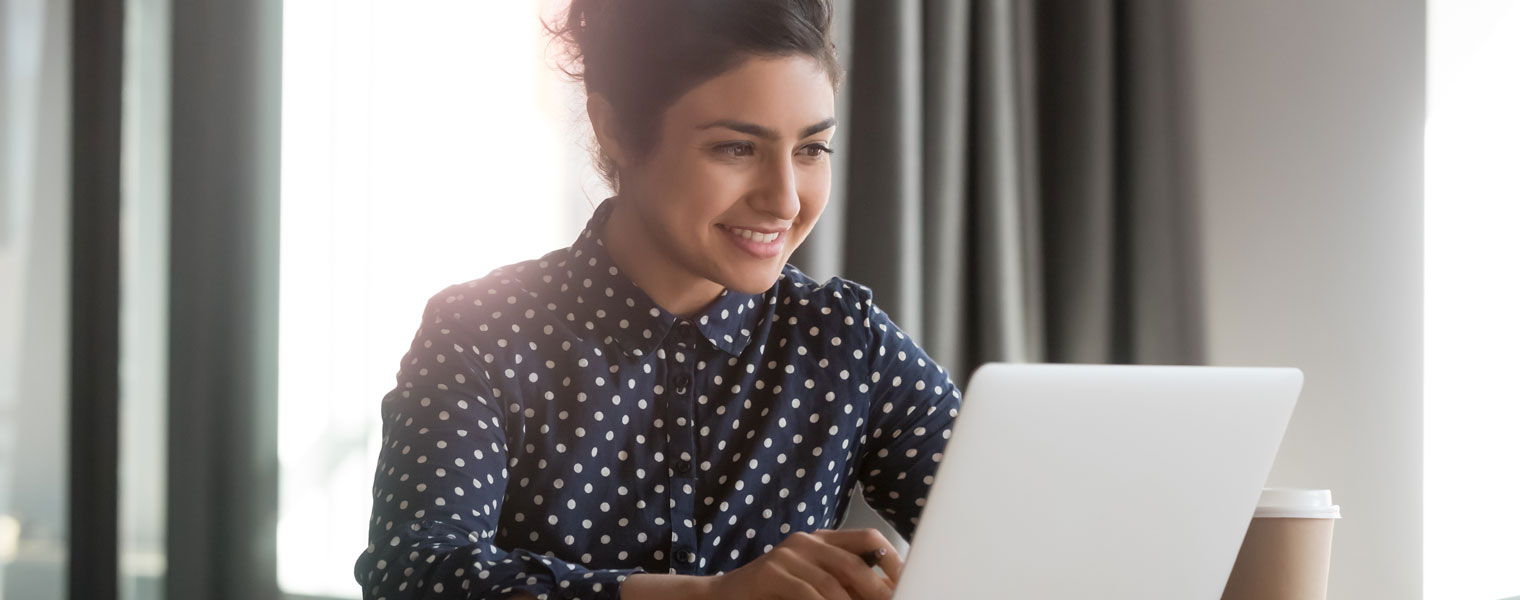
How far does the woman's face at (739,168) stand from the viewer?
100 centimetres

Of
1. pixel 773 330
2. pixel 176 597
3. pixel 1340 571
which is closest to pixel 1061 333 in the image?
pixel 1340 571

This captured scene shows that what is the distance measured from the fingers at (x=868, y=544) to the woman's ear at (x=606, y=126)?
48cm

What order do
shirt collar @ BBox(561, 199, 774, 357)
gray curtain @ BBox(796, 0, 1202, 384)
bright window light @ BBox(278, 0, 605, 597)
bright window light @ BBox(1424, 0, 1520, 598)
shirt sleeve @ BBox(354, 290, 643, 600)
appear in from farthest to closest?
bright window light @ BBox(278, 0, 605, 597), gray curtain @ BBox(796, 0, 1202, 384), bright window light @ BBox(1424, 0, 1520, 598), shirt collar @ BBox(561, 199, 774, 357), shirt sleeve @ BBox(354, 290, 643, 600)

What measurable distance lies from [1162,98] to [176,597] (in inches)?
70.3

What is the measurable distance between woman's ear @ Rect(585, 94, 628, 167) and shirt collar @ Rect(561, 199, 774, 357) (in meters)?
0.08

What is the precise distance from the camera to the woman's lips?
3.39ft

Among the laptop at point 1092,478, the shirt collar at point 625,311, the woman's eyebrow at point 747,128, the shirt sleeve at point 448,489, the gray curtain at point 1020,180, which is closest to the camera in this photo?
the laptop at point 1092,478

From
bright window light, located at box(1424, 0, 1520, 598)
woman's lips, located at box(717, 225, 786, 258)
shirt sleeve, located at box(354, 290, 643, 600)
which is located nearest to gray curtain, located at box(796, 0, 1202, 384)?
bright window light, located at box(1424, 0, 1520, 598)

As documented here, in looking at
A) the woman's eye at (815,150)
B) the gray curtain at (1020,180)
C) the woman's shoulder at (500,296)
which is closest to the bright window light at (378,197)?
the gray curtain at (1020,180)

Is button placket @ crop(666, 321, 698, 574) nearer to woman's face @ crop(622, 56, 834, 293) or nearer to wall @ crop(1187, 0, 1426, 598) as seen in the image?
woman's face @ crop(622, 56, 834, 293)

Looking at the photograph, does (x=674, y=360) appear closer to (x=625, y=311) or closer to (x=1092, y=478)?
(x=625, y=311)

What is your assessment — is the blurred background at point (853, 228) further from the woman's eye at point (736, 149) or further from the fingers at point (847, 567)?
the fingers at point (847, 567)

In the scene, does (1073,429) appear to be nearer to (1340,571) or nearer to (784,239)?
(784,239)

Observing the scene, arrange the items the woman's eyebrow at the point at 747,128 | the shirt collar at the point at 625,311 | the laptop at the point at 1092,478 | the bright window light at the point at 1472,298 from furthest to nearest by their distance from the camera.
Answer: the bright window light at the point at 1472,298 < the shirt collar at the point at 625,311 < the woman's eyebrow at the point at 747,128 < the laptop at the point at 1092,478
